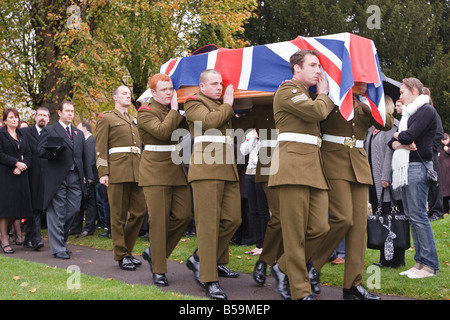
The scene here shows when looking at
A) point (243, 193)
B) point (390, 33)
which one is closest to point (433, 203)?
point (243, 193)

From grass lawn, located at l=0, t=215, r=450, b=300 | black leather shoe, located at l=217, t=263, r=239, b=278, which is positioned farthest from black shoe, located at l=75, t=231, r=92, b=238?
black leather shoe, located at l=217, t=263, r=239, b=278

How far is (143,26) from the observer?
14.7 m

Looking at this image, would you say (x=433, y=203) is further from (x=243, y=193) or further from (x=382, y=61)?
(x=382, y=61)

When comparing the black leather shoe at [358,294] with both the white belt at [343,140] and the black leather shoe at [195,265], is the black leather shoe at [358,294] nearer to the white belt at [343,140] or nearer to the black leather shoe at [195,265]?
the white belt at [343,140]

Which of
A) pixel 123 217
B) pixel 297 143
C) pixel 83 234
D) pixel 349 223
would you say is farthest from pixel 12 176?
pixel 349 223

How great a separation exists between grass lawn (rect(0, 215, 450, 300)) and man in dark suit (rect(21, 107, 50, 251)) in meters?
1.16

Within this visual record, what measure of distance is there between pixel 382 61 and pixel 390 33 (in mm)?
1063

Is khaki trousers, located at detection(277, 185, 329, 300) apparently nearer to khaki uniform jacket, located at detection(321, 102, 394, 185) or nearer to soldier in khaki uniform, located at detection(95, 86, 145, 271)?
khaki uniform jacket, located at detection(321, 102, 394, 185)

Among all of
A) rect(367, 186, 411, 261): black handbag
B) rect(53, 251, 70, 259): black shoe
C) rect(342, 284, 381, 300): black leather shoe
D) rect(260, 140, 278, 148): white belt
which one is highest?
rect(260, 140, 278, 148): white belt

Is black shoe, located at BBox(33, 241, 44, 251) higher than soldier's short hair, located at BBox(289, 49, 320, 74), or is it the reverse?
soldier's short hair, located at BBox(289, 49, 320, 74)

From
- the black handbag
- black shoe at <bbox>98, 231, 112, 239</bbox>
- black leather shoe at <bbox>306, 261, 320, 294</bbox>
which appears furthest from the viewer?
black shoe at <bbox>98, 231, 112, 239</bbox>

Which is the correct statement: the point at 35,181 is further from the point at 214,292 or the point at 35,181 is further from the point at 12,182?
the point at 214,292

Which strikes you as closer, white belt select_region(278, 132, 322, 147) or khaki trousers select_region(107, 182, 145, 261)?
white belt select_region(278, 132, 322, 147)

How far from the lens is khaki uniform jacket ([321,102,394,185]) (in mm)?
5211
